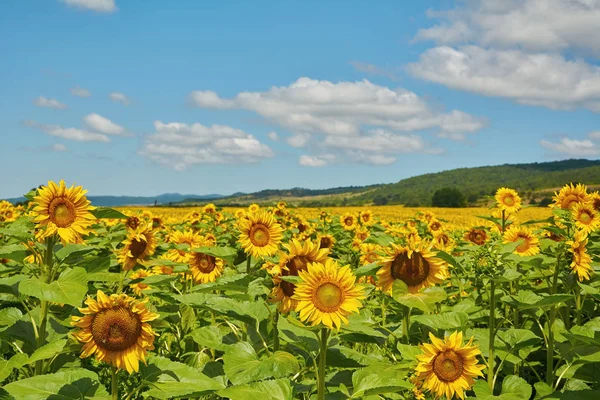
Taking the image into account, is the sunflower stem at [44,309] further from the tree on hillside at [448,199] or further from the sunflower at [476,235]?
the tree on hillside at [448,199]

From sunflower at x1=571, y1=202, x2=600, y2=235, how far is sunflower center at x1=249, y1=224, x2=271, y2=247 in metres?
3.86

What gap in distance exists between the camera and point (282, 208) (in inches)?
476

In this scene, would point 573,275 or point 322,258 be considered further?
point 573,275

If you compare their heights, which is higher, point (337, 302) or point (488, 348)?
point (337, 302)

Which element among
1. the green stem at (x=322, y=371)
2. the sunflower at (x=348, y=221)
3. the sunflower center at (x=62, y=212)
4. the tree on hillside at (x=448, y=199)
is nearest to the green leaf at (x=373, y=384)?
the green stem at (x=322, y=371)

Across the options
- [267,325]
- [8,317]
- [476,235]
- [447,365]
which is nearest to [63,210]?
[8,317]

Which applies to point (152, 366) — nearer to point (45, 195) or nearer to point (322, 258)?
point (322, 258)

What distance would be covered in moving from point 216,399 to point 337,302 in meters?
1.51

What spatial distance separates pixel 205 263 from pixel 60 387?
8.72ft

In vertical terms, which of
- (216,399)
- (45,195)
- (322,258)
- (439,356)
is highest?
(45,195)

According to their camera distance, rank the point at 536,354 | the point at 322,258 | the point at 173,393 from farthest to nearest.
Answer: the point at 536,354 < the point at 322,258 < the point at 173,393

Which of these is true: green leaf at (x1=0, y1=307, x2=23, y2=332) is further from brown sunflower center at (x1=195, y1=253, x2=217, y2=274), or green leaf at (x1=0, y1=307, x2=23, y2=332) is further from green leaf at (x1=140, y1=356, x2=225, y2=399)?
brown sunflower center at (x1=195, y1=253, x2=217, y2=274)

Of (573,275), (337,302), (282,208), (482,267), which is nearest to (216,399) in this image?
(337,302)

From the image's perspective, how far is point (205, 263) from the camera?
5.55 metres
